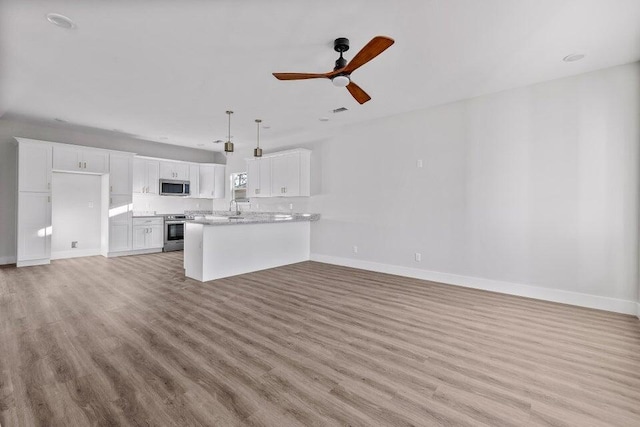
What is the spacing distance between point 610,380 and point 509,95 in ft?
11.4

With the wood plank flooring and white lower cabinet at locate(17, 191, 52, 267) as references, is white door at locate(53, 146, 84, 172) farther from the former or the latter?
the wood plank flooring

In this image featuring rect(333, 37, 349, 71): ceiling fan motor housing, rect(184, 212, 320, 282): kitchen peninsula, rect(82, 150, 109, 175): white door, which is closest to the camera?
rect(333, 37, 349, 71): ceiling fan motor housing

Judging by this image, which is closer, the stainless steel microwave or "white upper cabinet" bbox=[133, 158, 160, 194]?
"white upper cabinet" bbox=[133, 158, 160, 194]

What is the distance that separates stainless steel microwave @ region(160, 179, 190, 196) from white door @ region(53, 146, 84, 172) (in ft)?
5.67

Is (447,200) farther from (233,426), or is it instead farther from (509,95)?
(233,426)

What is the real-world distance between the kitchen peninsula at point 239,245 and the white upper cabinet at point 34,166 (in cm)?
332

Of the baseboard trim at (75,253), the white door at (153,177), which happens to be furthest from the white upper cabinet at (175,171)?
the baseboard trim at (75,253)

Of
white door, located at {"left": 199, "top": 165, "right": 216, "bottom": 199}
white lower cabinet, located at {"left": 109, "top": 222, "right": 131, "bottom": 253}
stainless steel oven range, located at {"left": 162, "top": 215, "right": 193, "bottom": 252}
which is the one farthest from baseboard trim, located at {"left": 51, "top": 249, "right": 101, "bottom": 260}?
white door, located at {"left": 199, "top": 165, "right": 216, "bottom": 199}

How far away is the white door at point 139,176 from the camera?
22.9 feet

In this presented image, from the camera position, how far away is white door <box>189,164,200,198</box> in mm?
8047

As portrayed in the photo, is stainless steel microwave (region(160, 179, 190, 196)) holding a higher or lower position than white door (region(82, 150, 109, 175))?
lower

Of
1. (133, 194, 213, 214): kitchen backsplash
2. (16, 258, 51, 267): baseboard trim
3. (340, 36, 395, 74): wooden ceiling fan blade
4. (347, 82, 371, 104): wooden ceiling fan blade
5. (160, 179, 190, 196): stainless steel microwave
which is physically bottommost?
(16, 258, 51, 267): baseboard trim

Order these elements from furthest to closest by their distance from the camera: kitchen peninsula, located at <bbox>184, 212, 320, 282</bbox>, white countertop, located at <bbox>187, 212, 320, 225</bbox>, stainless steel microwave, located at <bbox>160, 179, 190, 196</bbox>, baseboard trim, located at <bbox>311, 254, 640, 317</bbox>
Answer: stainless steel microwave, located at <bbox>160, 179, 190, 196</bbox>, white countertop, located at <bbox>187, 212, 320, 225</bbox>, kitchen peninsula, located at <bbox>184, 212, 320, 282</bbox>, baseboard trim, located at <bbox>311, 254, 640, 317</bbox>

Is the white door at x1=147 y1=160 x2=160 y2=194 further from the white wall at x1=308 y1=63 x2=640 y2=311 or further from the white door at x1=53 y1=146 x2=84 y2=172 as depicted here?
the white wall at x1=308 y1=63 x2=640 y2=311
